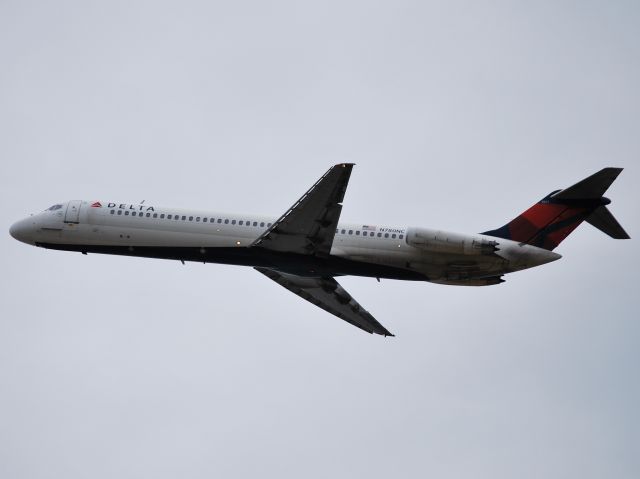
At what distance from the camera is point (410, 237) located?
39344 mm

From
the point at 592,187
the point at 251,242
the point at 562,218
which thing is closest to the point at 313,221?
the point at 251,242

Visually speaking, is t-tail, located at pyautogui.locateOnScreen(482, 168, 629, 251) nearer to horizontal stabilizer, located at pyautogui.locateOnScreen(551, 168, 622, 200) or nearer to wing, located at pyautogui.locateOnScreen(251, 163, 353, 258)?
horizontal stabilizer, located at pyautogui.locateOnScreen(551, 168, 622, 200)

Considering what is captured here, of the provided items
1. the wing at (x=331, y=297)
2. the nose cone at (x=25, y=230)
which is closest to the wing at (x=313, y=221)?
the wing at (x=331, y=297)

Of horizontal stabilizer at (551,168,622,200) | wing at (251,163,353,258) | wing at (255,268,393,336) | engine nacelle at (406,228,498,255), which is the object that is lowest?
wing at (255,268,393,336)

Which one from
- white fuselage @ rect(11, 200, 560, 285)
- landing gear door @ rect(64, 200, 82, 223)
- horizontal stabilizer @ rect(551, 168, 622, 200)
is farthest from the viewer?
landing gear door @ rect(64, 200, 82, 223)

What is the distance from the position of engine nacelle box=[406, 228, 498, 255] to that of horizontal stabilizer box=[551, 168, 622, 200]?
3.56 metres

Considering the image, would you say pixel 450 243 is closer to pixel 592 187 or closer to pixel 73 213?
pixel 592 187

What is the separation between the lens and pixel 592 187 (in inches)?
1542

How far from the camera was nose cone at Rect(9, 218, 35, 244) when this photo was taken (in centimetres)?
4509

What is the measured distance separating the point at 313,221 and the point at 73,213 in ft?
36.8

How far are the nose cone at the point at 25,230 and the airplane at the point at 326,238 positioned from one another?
6 cm

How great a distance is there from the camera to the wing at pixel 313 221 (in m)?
37.8

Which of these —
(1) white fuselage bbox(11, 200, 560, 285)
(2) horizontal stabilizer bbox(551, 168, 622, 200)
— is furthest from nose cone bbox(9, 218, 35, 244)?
(2) horizontal stabilizer bbox(551, 168, 622, 200)

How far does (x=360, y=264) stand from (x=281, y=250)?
304 cm
